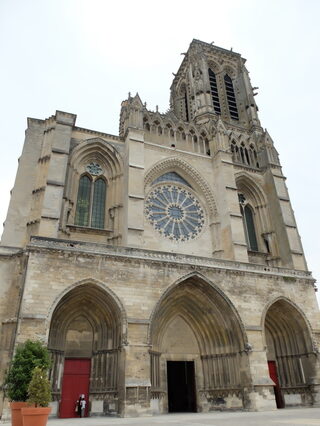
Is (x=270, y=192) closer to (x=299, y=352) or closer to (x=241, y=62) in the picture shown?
(x=299, y=352)

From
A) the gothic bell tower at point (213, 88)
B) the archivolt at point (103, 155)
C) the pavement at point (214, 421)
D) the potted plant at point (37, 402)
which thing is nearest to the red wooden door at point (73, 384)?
the pavement at point (214, 421)

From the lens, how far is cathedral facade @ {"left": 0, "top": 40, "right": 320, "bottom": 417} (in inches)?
443

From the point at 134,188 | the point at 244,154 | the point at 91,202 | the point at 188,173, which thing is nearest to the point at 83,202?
the point at 91,202

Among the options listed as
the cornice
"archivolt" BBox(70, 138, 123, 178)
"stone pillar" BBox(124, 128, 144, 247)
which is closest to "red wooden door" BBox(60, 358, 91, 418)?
the cornice

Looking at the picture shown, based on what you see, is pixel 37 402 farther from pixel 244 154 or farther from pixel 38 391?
pixel 244 154

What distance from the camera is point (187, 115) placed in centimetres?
2656

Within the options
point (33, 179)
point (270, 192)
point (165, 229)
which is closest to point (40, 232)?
point (33, 179)

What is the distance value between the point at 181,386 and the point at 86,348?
15.2 feet

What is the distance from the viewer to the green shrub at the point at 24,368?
7758 mm

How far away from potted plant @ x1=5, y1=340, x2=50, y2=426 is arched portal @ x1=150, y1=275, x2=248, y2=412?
4509 mm

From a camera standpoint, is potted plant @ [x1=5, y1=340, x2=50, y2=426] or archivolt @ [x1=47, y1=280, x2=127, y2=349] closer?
potted plant @ [x1=5, y1=340, x2=50, y2=426]

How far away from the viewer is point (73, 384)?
37.8 feet

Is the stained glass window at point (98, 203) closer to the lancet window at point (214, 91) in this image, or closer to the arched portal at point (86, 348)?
the arched portal at point (86, 348)

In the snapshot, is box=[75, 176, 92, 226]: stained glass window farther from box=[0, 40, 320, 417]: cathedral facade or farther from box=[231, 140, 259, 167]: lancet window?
box=[231, 140, 259, 167]: lancet window
